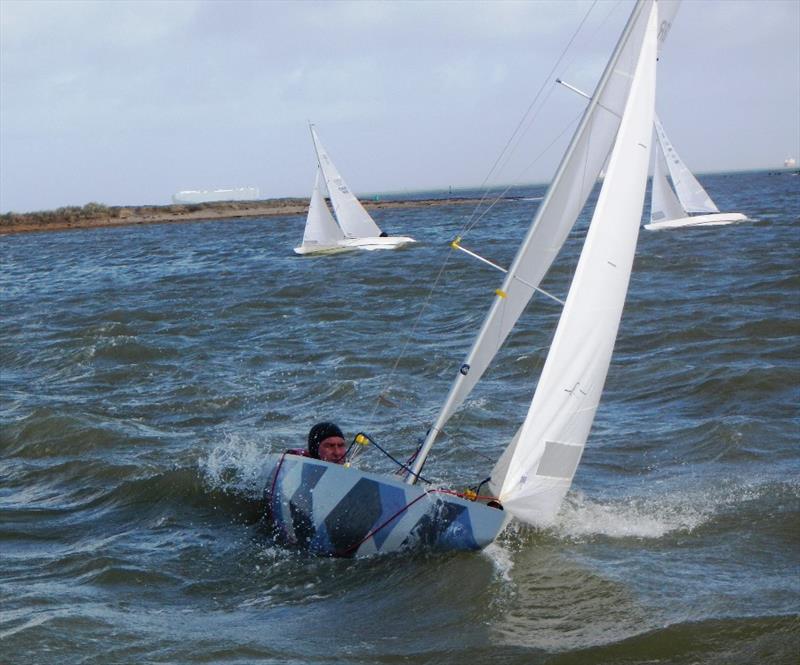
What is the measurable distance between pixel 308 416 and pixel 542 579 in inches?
243

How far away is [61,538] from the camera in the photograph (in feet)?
29.7

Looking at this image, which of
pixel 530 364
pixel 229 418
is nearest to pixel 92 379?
pixel 229 418

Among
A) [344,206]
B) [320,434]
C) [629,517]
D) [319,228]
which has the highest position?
[344,206]

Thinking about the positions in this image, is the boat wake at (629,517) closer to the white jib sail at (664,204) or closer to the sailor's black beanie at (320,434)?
the sailor's black beanie at (320,434)

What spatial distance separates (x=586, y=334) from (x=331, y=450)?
7.66ft

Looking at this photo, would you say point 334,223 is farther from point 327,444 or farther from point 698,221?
point 327,444

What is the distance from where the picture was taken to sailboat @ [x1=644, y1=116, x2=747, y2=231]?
3622 centimetres

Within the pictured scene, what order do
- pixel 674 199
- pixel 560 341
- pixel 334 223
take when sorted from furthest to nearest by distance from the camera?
pixel 334 223 → pixel 674 199 → pixel 560 341

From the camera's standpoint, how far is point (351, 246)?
36.8 m

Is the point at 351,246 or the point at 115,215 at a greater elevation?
the point at 115,215

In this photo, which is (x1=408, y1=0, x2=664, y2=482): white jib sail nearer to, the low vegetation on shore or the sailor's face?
the sailor's face

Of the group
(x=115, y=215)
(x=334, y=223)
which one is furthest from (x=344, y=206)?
(x=115, y=215)

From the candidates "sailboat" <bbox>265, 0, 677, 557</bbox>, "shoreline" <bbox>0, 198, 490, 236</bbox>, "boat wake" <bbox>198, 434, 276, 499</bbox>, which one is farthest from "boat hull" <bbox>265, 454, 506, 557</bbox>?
"shoreline" <bbox>0, 198, 490, 236</bbox>

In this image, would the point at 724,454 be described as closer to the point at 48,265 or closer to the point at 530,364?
the point at 530,364
